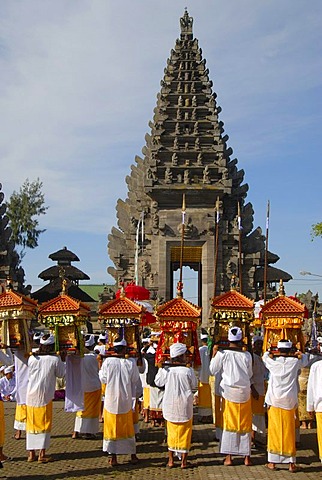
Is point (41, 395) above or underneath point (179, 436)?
above

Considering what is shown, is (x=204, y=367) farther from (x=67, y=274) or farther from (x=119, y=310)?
(x=67, y=274)

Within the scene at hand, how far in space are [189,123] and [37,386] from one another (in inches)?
850

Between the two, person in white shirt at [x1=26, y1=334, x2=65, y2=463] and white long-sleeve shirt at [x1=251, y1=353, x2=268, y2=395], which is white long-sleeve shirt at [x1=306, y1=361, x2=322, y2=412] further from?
person in white shirt at [x1=26, y1=334, x2=65, y2=463]

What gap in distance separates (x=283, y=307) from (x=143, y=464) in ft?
9.64

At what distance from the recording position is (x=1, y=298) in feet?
28.0

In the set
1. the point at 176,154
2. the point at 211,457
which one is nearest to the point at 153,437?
the point at 211,457

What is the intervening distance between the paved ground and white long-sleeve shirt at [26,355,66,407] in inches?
33.5

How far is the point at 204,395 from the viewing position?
10961mm

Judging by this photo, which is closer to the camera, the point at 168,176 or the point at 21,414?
the point at 21,414

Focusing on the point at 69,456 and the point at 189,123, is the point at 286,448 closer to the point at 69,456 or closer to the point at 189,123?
the point at 69,456

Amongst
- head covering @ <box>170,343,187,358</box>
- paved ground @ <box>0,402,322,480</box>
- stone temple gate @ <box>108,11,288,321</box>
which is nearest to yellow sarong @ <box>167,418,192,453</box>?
paved ground @ <box>0,402,322,480</box>

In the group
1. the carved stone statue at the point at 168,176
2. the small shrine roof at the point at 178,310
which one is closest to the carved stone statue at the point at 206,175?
the carved stone statue at the point at 168,176

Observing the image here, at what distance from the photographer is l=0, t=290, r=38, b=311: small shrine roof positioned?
8.38m

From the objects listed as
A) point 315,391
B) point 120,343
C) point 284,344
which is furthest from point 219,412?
point 120,343
